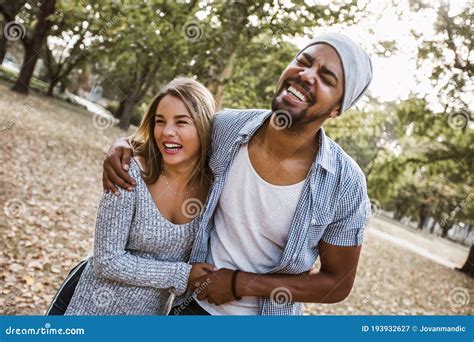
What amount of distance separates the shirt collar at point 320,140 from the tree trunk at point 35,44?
1018cm

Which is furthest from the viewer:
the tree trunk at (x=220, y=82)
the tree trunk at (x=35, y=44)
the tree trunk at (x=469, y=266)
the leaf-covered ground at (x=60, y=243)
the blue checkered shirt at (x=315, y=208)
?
the tree trunk at (x=35, y=44)

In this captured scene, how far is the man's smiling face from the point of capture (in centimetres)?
187

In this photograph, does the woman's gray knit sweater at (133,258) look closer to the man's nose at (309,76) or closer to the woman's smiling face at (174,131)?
the woman's smiling face at (174,131)

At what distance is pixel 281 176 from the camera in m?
1.91

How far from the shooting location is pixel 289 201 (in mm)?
1870

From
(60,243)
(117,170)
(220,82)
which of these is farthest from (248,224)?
(220,82)

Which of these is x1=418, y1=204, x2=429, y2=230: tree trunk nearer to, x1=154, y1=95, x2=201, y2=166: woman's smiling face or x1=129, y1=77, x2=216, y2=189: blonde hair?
x1=129, y1=77, x2=216, y2=189: blonde hair

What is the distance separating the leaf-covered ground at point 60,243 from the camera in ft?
14.4

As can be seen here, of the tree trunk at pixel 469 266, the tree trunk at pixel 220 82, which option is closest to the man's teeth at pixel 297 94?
the tree trunk at pixel 220 82

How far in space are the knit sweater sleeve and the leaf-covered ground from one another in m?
Result: 2.55

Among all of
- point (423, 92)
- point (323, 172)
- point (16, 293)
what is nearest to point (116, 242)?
point (323, 172)

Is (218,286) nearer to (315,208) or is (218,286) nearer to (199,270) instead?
(199,270)

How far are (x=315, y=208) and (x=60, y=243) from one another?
431cm

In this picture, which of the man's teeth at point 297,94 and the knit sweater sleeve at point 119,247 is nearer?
the knit sweater sleeve at point 119,247
